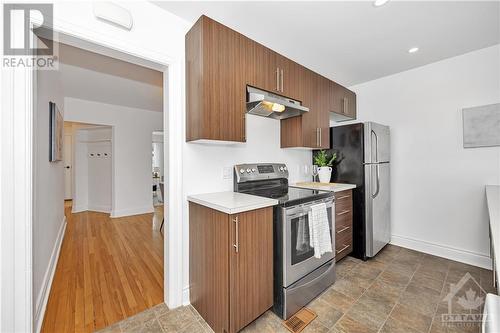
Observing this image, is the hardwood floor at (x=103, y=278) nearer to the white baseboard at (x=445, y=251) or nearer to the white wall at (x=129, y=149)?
the white wall at (x=129, y=149)

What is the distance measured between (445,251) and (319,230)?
2.12 metres

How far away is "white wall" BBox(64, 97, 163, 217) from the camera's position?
4598mm

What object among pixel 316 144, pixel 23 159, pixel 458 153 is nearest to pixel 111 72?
pixel 23 159

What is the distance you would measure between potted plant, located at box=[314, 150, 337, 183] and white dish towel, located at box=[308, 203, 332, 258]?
966mm

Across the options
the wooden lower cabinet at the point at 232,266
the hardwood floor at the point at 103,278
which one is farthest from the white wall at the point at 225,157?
the hardwood floor at the point at 103,278

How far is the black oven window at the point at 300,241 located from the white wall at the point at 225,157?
806 millimetres

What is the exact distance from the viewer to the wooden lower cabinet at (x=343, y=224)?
243cm

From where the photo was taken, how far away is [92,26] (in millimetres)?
1431

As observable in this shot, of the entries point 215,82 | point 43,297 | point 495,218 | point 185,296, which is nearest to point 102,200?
point 43,297

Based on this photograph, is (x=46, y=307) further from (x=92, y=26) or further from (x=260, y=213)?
(x=92, y=26)

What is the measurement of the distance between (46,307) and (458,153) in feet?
15.5

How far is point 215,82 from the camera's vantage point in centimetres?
169

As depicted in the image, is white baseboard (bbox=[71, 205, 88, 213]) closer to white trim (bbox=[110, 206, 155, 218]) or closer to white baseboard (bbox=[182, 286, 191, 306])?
white trim (bbox=[110, 206, 155, 218])

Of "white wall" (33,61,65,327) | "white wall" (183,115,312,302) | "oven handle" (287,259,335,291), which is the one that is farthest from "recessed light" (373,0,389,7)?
"white wall" (33,61,65,327)
